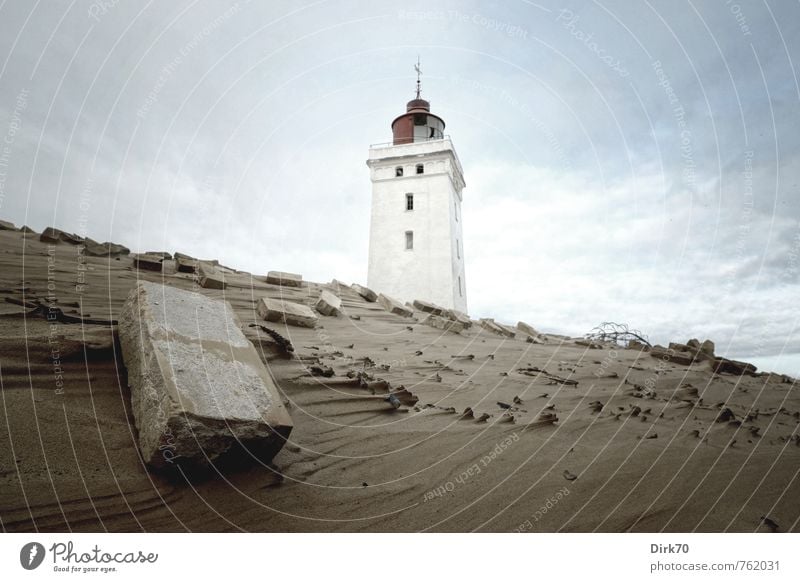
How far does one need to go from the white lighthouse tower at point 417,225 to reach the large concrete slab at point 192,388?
15.6 meters

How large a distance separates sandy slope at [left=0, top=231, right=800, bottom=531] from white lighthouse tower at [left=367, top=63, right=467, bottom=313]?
1446 cm

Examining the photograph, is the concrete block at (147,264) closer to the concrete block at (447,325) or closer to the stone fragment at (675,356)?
the concrete block at (447,325)

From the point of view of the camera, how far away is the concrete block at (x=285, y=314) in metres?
4.88

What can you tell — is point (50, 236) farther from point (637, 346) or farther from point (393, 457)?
point (637, 346)

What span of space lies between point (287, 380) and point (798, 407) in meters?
5.13

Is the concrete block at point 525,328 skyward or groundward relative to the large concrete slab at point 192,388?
skyward

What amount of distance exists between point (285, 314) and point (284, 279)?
2.69 m

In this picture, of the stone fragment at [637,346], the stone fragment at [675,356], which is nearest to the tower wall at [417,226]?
the stone fragment at [637,346]

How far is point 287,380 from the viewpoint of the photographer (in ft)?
10.5

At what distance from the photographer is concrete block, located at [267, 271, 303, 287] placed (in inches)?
289

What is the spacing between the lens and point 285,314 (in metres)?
4.91

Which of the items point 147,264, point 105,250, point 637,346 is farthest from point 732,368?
point 105,250

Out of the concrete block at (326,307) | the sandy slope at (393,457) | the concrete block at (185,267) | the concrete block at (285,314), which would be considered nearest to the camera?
the sandy slope at (393,457)

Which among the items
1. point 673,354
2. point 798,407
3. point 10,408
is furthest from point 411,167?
point 10,408
